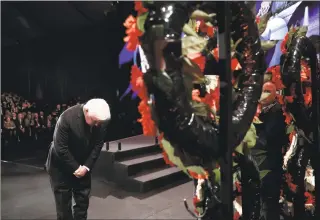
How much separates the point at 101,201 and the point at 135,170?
88 centimetres

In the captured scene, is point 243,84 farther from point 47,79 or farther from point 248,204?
point 47,79

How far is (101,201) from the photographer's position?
4.38 meters

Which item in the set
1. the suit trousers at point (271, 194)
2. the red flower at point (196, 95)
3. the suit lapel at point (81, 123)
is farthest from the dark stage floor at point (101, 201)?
the red flower at point (196, 95)

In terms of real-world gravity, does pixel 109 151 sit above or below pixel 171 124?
below

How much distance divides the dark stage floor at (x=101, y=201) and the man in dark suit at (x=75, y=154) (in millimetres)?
1106

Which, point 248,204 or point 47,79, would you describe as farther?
point 47,79

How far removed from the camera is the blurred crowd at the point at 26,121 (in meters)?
8.83

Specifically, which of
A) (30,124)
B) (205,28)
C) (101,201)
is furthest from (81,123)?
(30,124)

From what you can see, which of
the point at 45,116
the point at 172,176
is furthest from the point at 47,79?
the point at 172,176

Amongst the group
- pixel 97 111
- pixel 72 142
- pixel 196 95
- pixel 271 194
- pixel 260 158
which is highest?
pixel 196 95

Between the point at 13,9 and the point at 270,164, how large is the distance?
31.8ft

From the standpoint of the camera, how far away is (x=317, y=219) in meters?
2.21

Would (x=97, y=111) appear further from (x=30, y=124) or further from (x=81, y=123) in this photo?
(x=30, y=124)

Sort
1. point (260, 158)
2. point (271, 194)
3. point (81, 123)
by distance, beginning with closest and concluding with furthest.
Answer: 1. point (260, 158)
2. point (271, 194)
3. point (81, 123)
